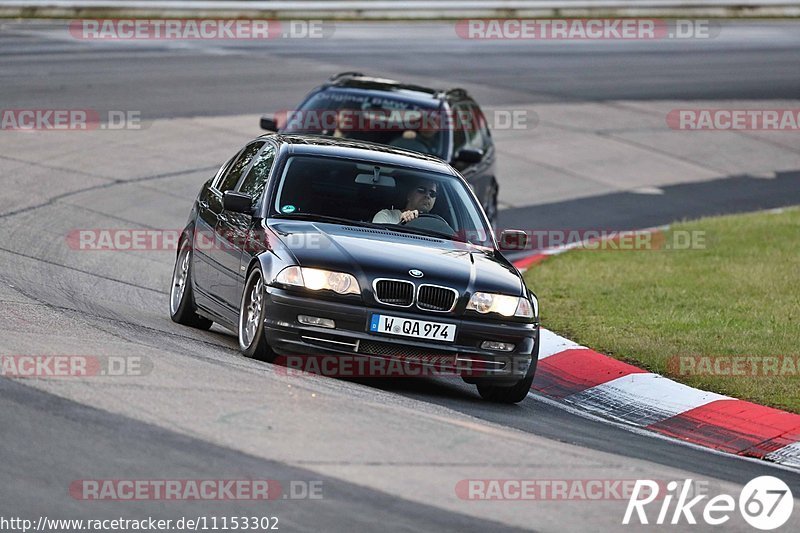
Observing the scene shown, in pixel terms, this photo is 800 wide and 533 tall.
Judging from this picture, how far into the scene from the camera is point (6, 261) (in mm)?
12891

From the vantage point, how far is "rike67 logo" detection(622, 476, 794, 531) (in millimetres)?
6910

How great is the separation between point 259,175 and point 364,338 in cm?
221

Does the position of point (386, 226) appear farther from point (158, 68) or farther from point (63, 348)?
point (158, 68)

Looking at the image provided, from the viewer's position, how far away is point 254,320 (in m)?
9.66

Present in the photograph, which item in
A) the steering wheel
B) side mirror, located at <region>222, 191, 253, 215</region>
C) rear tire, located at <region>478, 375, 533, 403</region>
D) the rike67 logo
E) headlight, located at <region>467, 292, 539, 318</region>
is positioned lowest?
rear tire, located at <region>478, 375, 533, 403</region>

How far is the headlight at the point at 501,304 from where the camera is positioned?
9.44 metres

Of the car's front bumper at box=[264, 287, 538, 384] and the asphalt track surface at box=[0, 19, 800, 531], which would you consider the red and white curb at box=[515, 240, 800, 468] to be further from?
the car's front bumper at box=[264, 287, 538, 384]

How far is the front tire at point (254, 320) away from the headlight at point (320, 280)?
0.24 meters

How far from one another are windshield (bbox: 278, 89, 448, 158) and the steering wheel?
17.8 feet

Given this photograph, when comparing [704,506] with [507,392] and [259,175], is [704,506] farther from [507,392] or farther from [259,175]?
[259,175]

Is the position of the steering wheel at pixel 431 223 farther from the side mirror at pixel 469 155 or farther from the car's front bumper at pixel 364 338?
the side mirror at pixel 469 155

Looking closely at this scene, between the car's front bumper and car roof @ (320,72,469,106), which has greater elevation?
car roof @ (320,72,469,106)

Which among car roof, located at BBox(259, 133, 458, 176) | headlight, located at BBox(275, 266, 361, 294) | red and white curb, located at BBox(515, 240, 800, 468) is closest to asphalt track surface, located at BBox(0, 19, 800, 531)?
red and white curb, located at BBox(515, 240, 800, 468)

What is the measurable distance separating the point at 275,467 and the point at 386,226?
145 inches
